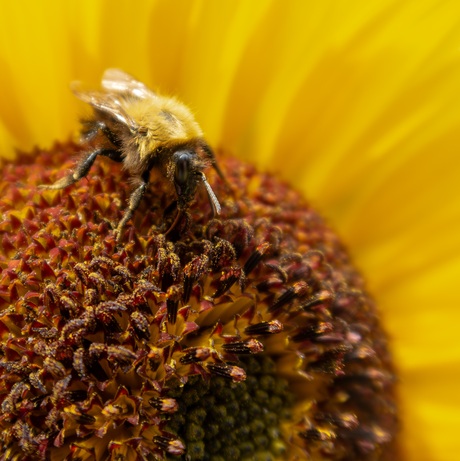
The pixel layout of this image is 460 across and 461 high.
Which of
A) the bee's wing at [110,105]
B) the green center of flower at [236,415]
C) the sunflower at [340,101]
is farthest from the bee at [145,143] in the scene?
the green center of flower at [236,415]

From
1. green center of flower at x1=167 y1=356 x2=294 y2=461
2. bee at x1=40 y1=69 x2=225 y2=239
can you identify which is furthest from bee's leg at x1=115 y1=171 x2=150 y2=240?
green center of flower at x1=167 y1=356 x2=294 y2=461

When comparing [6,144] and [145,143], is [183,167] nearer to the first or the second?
[145,143]

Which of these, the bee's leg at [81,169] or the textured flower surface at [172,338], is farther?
the bee's leg at [81,169]

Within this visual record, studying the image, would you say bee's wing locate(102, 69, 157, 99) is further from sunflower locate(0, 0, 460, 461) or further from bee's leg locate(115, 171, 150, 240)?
bee's leg locate(115, 171, 150, 240)

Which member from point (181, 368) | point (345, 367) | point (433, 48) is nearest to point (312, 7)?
point (433, 48)

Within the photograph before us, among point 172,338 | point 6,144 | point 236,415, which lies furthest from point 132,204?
point 6,144

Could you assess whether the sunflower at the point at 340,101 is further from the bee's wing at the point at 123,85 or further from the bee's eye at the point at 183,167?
the bee's eye at the point at 183,167
